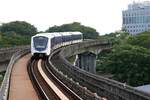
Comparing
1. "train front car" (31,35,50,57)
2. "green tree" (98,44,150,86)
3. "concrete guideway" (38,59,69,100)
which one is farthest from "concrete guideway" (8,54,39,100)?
"green tree" (98,44,150,86)

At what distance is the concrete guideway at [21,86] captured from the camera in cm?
3241

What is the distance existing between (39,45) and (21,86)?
2727cm

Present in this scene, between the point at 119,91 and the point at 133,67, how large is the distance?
160 ft

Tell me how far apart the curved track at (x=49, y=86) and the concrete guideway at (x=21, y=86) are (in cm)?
45

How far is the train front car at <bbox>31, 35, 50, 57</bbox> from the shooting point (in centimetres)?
6476

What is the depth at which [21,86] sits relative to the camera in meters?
38.1

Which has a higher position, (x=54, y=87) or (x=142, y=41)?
(x=142, y=41)

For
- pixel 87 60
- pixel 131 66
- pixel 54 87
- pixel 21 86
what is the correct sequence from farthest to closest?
pixel 87 60
pixel 131 66
pixel 21 86
pixel 54 87

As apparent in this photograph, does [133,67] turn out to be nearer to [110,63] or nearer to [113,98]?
[110,63]

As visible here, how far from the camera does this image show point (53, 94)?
32.8 m

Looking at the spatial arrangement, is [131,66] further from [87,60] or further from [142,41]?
[142,41]

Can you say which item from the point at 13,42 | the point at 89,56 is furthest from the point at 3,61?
the point at 13,42

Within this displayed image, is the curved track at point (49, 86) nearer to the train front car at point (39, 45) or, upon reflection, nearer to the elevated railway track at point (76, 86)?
the elevated railway track at point (76, 86)

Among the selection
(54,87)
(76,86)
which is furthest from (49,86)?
(76,86)
